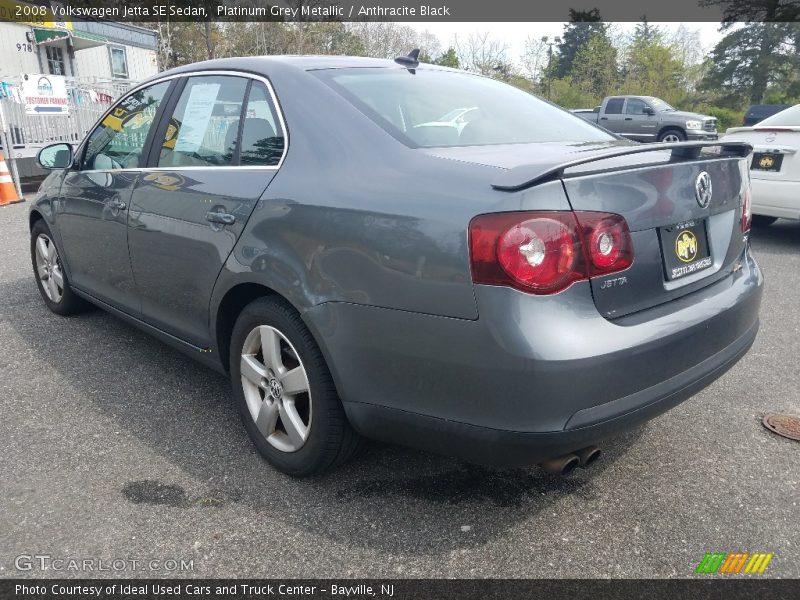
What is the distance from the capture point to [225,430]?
Answer: 10.1 feet

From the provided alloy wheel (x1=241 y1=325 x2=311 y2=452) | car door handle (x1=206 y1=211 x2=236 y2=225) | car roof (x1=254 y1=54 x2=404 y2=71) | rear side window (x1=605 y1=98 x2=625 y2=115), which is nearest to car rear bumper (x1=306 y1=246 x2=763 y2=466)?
alloy wheel (x1=241 y1=325 x2=311 y2=452)

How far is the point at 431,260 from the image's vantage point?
196 cm

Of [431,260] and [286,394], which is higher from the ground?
[431,260]

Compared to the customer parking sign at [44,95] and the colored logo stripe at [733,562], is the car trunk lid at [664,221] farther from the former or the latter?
the customer parking sign at [44,95]

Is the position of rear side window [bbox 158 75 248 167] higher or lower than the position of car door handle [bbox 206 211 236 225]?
higher

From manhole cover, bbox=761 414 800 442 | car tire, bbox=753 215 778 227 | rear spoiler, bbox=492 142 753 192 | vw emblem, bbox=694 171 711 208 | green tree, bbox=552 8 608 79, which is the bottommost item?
car tire, bbox=753 215 778 227

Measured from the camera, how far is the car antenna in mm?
3091

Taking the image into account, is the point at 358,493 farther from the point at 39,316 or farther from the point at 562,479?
the point at 39,316

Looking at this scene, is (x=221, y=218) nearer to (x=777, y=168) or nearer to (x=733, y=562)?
(x=733, y=562)

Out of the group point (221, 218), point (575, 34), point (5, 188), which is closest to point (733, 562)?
point (221, 218)

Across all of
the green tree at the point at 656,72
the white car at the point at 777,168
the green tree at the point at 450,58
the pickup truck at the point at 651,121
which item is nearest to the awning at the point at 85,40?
the pickup truck at the point at 651,121

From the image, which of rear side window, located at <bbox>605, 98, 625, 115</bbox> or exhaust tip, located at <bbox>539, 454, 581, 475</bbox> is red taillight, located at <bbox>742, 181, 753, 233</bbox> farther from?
rear side window, located at <bbox>605, 98, 625, 115</bbox>

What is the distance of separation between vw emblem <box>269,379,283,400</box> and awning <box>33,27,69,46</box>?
1881 centimetres

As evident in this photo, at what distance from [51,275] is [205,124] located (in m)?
2.34
